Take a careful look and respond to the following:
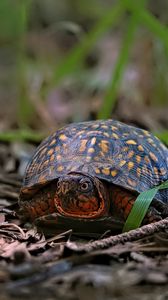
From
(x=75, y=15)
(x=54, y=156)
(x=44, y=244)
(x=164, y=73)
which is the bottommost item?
(x=44, y=244)

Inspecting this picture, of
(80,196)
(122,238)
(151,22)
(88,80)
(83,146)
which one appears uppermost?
(151,22)

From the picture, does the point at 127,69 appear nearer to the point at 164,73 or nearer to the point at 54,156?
the point at 164,73

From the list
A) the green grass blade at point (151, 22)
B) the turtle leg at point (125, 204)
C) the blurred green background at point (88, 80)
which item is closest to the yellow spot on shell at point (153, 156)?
the turtle leg at point (125, 204)

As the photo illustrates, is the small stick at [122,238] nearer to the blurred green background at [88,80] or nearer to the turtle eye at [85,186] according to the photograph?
the turtle eye at [85,186]

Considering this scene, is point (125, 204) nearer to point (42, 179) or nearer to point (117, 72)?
point (42, 179)

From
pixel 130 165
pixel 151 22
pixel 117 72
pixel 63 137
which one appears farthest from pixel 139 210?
pixel 117 72

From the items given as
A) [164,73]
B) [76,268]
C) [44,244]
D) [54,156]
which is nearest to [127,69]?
[164,73]
